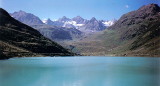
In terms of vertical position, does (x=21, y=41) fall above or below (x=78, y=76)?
above

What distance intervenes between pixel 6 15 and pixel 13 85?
146m

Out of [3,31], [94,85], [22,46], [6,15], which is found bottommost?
[94,85]

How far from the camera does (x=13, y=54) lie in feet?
331

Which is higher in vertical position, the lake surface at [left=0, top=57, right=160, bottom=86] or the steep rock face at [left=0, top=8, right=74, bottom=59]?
the steep rock face at [left=0, top=8, right=74, bottom=59]

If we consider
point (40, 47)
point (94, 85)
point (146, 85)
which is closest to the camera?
point (146, 85)

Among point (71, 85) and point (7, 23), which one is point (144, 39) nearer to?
point (7, 23)

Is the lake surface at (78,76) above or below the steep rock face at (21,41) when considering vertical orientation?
below

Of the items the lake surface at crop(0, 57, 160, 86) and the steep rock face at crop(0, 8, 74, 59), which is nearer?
the lake surface at crop(0, 57, 160, 86)

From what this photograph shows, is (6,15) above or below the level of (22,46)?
above

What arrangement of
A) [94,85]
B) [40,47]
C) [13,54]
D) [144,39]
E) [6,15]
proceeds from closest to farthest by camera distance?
[94,85] → [13,54] → [40,47] → [6,15] → [144,39]

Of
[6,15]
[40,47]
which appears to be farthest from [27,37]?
[6,15]

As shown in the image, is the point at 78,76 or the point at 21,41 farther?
the point at 21,41

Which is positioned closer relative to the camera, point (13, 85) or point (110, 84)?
point (13, 85)

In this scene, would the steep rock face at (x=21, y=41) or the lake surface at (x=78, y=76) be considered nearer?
the lake surface at (x=78, y=76)
